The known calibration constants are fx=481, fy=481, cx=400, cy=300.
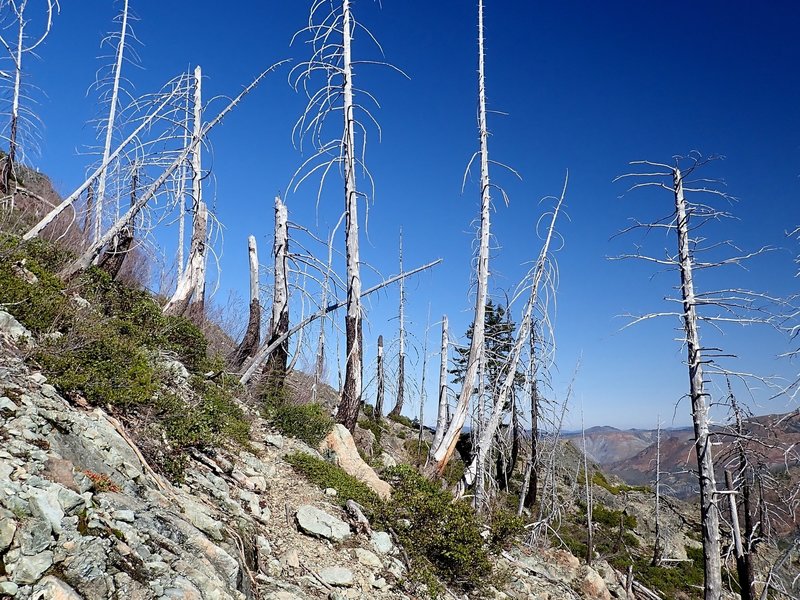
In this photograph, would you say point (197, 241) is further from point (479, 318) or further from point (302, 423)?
point (479, 318)

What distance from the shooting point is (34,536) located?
8.32 feet

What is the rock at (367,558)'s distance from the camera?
545 cm

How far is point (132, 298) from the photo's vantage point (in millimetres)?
8641

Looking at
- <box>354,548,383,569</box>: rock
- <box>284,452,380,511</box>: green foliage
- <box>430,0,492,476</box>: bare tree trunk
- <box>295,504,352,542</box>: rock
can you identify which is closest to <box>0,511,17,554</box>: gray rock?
<box>295,504,352,542</box>: rock

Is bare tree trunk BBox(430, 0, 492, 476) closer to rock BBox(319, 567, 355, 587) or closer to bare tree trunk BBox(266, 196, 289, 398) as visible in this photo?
bare tree trunk BBox(266, 196, 289, 398)

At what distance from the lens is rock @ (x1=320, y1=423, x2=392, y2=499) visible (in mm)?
7859

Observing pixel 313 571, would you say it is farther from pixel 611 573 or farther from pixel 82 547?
pixel 611 573

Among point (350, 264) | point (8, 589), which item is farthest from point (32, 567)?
point (350, 264)

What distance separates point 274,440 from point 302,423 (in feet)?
2.48

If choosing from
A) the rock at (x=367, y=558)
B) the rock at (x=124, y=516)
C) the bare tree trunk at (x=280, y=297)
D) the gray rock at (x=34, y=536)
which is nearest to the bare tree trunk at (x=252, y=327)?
the bare tree trunk at (x=280, y=297)

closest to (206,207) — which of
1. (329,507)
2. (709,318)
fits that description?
(329,507)

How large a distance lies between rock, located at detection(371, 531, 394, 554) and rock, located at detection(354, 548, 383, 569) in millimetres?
215

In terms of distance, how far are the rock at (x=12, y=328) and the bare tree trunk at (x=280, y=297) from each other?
565 centimetres

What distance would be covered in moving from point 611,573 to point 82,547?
18190 mm
